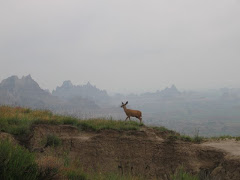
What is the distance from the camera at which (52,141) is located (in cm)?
1016

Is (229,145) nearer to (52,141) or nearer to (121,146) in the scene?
(121,146)

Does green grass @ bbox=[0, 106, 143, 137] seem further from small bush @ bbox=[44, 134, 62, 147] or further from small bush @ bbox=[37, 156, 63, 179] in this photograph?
small bush @ bbox=[37, 156, 63, 179]

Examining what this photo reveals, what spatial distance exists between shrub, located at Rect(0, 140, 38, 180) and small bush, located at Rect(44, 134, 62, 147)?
5408 mm

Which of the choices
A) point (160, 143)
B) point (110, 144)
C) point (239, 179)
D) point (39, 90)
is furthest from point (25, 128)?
point (39, 90)

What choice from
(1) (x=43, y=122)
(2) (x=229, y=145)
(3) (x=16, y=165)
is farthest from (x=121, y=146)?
(3) (x=16, y=165)

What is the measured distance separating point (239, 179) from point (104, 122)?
6.50 meters

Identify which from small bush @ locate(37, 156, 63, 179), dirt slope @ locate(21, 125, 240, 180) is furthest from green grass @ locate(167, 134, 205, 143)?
small bush @ locate(37, 156, 63, 179)

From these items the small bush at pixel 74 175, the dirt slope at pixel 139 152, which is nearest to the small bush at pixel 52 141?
the dirt slope at pixel 139 152

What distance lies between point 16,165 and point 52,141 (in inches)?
242

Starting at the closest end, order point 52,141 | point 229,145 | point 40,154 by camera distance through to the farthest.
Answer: point 40,154 < point 52,141 < point 229,145

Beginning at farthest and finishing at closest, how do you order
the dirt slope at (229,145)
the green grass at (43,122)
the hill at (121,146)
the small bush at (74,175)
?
the dirt slope at (229,145) < the green grass at (43,122) < the hill at (121,146) < the small bush at (74,175)

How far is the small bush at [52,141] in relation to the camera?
9991 millimetres

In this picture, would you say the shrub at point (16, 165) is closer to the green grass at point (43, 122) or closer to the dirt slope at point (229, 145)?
the green grass at point (43, 122)

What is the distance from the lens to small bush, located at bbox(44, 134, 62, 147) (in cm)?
999
